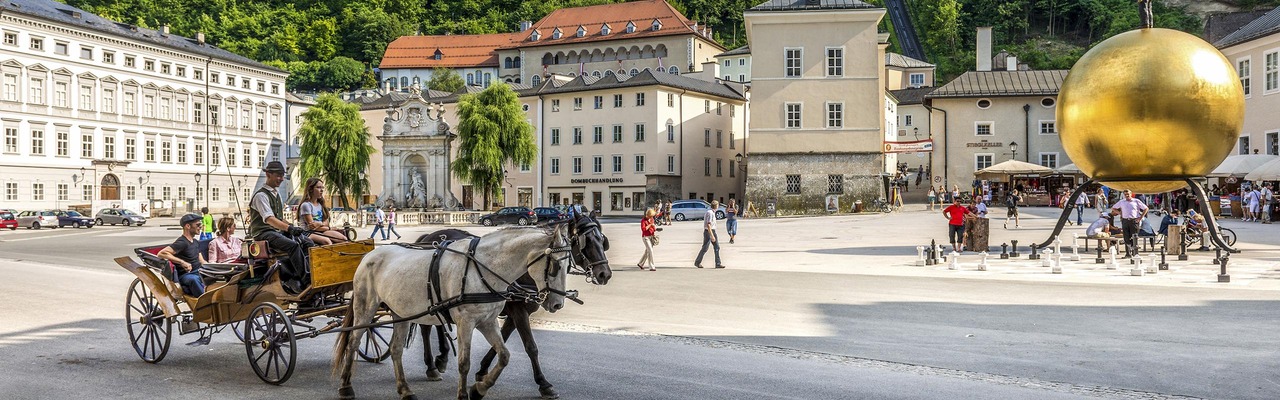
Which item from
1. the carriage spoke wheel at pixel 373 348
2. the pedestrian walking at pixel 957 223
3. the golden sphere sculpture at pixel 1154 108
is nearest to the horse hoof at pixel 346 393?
the carriage spoke wheel at pixel 373 348

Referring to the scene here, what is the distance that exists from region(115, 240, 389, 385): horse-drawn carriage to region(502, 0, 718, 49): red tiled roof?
103976mm

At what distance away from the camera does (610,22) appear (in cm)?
11906

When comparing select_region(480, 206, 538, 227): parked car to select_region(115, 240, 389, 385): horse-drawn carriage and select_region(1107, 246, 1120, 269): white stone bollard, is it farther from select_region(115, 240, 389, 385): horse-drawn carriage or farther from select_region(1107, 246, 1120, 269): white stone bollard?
select_region(115, 240, 389, 385): horse-drawn carriage

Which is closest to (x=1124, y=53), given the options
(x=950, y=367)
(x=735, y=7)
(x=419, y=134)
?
(x=950, y=367)

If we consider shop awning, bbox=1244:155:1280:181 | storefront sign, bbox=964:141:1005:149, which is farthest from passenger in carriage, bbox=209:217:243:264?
storefront sign, bbox=964:141:1005:149

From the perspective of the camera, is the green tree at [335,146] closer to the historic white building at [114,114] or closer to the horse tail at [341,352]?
the historic white building at [114,114]

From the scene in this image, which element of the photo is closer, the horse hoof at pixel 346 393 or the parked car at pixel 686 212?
the horse hoof at pixel 346 393

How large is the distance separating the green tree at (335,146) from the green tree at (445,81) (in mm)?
41656

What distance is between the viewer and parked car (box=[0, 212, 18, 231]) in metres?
56.2

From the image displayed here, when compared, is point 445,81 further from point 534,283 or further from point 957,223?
point 534,283

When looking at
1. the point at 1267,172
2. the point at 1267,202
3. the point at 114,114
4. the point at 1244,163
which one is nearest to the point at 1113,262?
the point at 1267,172

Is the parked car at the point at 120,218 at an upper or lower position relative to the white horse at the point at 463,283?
lower

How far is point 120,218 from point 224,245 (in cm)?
5891

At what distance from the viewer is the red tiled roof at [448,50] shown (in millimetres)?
126125
